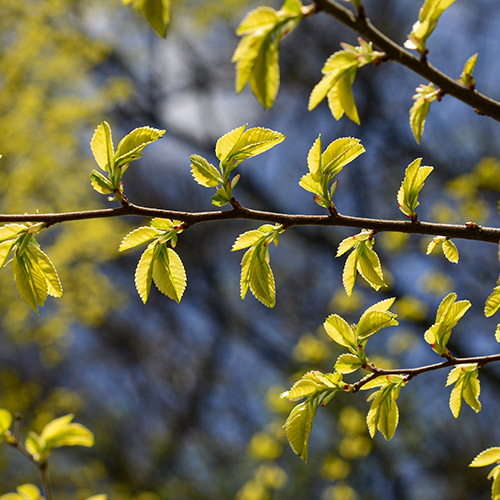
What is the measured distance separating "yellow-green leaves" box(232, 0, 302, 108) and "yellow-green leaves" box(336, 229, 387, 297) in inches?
13.5

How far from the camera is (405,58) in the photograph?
64 cm

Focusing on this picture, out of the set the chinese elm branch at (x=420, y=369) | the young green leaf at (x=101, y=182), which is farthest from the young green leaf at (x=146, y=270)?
the chinese elm branch at (x=420, y=369)

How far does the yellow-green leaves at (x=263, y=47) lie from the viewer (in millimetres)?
573

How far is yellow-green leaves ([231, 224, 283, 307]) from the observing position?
2.70ft

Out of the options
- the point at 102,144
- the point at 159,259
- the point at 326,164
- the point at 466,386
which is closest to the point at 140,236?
the point at 159,259

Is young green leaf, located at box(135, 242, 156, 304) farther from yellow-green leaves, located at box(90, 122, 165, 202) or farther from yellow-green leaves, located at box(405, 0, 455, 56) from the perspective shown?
yellow-green leaves, located at box(405, 0, 455, 56)

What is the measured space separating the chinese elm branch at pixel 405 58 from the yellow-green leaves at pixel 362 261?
0.81ft

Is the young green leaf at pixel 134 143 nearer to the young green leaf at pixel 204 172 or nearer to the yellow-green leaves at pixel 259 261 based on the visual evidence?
the young green leaf at pixel 204 172

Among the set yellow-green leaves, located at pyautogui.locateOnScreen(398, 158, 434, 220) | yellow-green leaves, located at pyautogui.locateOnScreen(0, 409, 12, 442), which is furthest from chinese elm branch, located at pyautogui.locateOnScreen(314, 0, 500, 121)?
yellow-green leaves, located at pyautogui.locateOnScreen(0, 409, 12, 442)

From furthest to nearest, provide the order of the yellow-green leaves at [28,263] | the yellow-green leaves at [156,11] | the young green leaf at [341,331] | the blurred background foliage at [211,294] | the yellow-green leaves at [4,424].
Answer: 1. the blurred background foliage at [211,294]
2. the yellow-green leaves at [4,424]
3. the young green leaf at [341,331]
4. the yellow-green leaves at [28,263]
5. the yellow-green leaves at [156,11]

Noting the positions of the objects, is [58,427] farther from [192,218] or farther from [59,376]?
[59,376]

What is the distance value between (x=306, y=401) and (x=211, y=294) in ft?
22.6

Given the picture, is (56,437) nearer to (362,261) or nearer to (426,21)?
(362,261)

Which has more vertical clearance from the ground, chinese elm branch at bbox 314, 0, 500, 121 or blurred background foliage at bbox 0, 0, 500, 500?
chinese elm branch at bbox 314, 0, 500, 121
